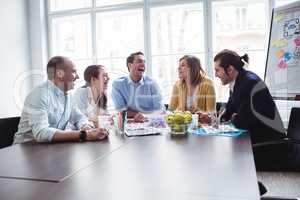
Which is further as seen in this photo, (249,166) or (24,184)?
(249,166)

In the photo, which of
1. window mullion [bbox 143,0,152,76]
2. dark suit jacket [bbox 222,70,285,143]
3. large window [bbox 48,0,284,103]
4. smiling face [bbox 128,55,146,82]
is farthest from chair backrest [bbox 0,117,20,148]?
window mullion [bbox 143,0,152,76]

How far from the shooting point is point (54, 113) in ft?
6.28

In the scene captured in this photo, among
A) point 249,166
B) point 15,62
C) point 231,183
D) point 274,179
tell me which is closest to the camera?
point 231,183

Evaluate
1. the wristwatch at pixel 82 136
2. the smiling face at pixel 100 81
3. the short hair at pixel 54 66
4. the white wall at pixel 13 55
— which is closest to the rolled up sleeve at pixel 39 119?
the wristwatch at pixel 82 136

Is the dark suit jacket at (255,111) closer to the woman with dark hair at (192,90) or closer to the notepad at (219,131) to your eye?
the notepad at (219,131)

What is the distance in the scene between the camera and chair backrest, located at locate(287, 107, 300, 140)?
1.98 meters

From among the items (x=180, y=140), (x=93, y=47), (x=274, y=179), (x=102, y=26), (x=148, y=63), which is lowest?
(x=274, y=179)

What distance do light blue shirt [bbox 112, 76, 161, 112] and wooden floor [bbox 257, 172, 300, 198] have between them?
1.18 meters

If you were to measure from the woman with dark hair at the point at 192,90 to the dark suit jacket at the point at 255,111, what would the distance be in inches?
17.3

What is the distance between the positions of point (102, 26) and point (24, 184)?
3.96 m

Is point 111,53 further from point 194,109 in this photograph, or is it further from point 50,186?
point 50,186

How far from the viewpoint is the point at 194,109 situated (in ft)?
8.43

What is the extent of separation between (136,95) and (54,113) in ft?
3.72

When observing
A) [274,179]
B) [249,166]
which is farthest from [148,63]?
[249,166]
